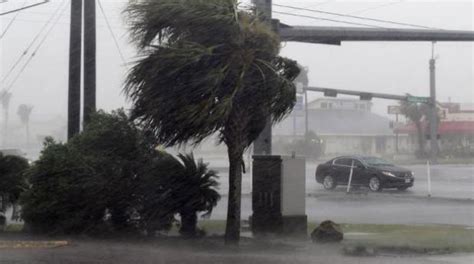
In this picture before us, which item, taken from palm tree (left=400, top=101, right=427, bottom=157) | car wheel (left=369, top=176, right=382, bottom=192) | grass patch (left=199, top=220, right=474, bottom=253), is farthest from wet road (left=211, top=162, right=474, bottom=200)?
palm tree (left=400, top=101, right=427, bottom=157)

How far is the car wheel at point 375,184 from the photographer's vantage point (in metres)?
33.3

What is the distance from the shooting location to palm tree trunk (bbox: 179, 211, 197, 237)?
16844mm

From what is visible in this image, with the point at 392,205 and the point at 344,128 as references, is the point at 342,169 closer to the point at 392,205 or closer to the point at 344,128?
the point at 392,205

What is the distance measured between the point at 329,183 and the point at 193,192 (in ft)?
62.1

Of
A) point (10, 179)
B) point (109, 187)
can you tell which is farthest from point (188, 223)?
point (10, 179)

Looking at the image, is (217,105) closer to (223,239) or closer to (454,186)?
(223,239)

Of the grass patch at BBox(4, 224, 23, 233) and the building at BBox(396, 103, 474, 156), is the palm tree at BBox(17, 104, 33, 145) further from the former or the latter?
the building at BBox(396, 103, 474, 156)

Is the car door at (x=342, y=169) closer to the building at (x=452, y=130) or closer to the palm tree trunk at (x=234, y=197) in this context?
the palm tree trunk at (x=234, y=197)

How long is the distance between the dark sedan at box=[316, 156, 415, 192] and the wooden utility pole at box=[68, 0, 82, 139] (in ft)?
53.0

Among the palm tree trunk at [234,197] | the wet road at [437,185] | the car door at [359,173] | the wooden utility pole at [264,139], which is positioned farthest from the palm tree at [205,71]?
the car door at [359,173]

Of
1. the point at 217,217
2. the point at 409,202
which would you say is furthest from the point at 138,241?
the point at 409,202

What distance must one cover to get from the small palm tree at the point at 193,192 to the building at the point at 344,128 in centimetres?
5386

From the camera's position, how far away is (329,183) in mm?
35031

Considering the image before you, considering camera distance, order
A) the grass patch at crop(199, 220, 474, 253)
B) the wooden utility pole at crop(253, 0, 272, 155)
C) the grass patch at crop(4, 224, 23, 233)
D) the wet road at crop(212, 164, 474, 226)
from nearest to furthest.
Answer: the grass patch at crop(199, 220, 474, 253) → the grass patch at crop(4, 224, 23, 233) → the wooden utility pole at crop(253, 0, 272, 155) → the wet road at crop(212, 164, 474, 226)
